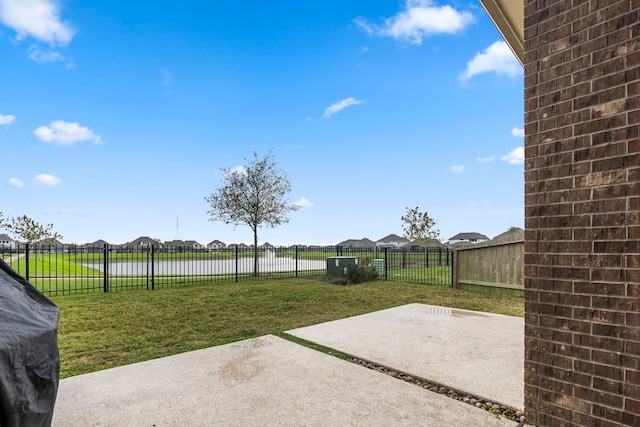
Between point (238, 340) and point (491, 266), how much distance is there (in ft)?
22.8

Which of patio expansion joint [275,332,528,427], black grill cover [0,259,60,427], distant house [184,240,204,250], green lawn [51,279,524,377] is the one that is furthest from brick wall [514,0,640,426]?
distant house [184,240,204,250]

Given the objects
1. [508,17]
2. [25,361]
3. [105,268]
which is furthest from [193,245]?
[25,361]

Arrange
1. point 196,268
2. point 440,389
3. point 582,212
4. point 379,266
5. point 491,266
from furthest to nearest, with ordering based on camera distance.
→ point 196,268 < point 379,266 < point 491,266 < point 440,389 < point 582,212

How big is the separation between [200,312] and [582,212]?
19.6 feet

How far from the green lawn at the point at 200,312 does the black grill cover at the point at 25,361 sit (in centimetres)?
205

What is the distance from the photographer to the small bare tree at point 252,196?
12.8m

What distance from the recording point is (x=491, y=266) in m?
8.50

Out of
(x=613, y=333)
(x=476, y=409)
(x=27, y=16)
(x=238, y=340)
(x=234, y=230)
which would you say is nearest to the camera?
(x=613, y=333)

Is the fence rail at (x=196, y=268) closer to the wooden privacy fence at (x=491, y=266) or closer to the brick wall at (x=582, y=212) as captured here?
the wooden privacy fence at (x=491, y=266)

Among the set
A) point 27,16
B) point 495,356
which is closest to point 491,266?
point 495,356

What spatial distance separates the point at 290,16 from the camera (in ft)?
31.5

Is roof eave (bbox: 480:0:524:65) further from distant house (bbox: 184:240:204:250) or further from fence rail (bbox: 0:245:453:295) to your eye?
distant house (bbox: 184:240:204:250)

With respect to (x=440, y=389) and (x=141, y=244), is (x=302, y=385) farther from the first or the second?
(x=141, y=244)

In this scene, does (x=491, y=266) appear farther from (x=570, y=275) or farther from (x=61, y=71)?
(x=61, y=71)
